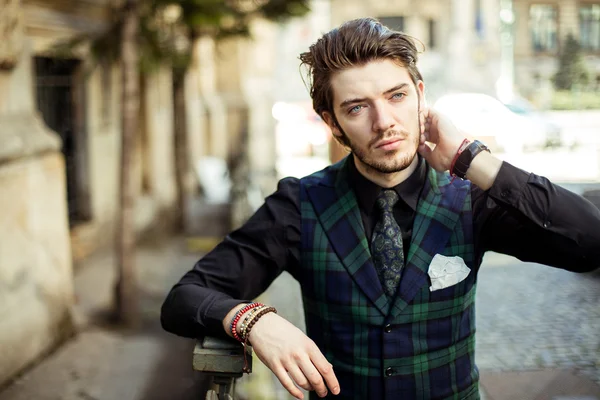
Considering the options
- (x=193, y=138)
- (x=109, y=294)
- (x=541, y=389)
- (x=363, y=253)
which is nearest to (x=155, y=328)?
(x=109, y=294)

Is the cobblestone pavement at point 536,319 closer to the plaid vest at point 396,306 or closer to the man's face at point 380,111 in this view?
the plaid vest at point 396,306

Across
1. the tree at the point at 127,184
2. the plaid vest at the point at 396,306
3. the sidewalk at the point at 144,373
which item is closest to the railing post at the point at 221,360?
the plaid vest at the point at 396,306

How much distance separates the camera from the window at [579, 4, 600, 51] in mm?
31609

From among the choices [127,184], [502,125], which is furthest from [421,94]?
[502,125]

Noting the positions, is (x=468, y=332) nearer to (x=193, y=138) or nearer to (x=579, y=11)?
(x=193, y=138)

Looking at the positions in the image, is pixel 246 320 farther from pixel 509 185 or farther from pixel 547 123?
pixel 547 123

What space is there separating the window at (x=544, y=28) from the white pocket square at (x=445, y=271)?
34451 mm

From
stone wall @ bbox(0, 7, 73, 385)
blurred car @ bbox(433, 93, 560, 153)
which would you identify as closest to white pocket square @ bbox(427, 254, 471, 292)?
stone wall @ bbox(0, 7, 73, 385)

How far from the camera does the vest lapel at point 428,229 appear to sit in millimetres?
2055

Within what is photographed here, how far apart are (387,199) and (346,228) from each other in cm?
15

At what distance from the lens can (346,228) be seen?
7.10 ft

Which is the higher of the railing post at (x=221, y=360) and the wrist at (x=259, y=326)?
the wrist at (x=259, y=326)

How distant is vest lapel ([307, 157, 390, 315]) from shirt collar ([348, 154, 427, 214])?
0.09 feet

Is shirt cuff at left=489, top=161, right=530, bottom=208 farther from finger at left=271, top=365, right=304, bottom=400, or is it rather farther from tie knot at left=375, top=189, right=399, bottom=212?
finger at left=271, top=365, right=304, bottom=400
